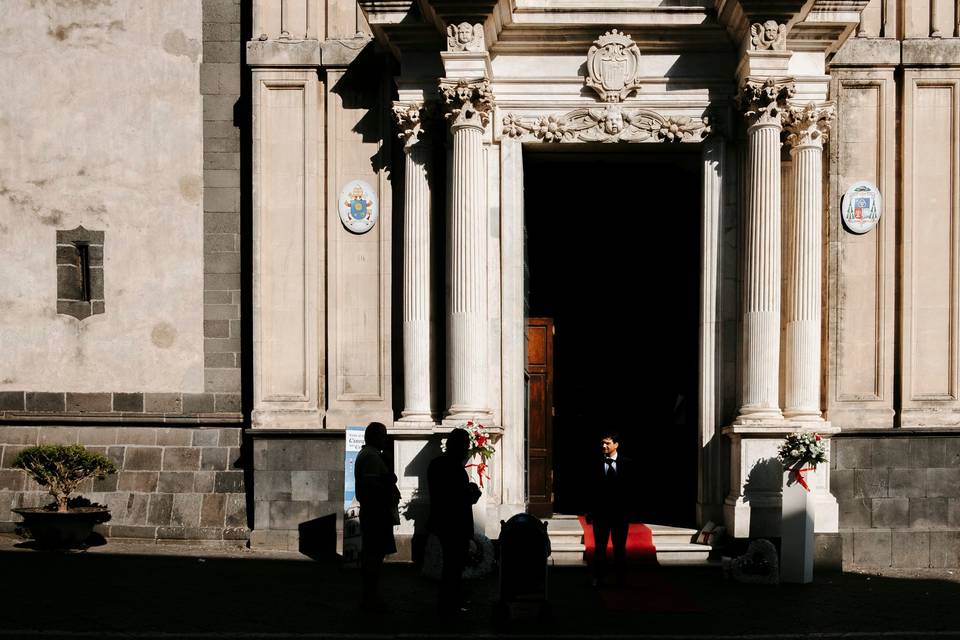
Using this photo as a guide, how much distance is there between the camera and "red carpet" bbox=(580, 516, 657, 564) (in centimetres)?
1502

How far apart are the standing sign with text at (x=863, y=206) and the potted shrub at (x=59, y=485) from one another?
10145mm

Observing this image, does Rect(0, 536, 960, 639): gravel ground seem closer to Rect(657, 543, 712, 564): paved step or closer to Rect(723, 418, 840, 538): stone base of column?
Rect(657, 543, 712, 564): paved step

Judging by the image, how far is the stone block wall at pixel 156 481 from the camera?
16750mm

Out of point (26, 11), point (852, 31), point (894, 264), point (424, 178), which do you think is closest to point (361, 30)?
point (424, 178)

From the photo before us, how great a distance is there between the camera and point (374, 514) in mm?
11734

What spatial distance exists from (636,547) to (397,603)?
376 centimetres

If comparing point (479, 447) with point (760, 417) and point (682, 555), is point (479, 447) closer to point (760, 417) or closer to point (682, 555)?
point (682, 555)

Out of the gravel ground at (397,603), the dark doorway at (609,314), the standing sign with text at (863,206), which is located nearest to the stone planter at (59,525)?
the gravel ground at (397,603)

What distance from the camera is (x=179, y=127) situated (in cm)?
1703

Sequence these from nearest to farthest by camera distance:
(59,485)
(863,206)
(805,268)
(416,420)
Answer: (805,268), (416,420), (59,485), (863,206)

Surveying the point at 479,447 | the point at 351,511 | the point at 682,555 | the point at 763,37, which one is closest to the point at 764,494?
the point at 682,555

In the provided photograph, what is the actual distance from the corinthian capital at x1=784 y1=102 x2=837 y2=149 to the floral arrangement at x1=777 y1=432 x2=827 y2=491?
366 centimetres

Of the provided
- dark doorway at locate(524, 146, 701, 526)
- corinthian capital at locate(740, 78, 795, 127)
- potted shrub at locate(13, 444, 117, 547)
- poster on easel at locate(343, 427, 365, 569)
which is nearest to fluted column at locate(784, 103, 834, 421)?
corinthian capital at locate(740, 78, 795, 127)

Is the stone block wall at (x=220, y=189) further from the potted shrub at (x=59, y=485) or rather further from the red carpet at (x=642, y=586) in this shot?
the red carpet at (x=642, y=586)
